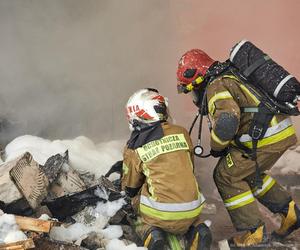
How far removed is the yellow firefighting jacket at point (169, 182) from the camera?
3.42 meters

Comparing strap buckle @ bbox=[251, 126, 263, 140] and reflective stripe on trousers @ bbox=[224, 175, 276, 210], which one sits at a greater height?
strap buckle @ bbox=[251, 126, 263, 140]

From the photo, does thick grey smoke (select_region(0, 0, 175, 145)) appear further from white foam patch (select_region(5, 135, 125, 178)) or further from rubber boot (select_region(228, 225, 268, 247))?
rubber boot (select_region(228, 225, 268, 247))

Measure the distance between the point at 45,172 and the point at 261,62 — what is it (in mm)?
1987

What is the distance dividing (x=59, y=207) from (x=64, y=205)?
41 mm

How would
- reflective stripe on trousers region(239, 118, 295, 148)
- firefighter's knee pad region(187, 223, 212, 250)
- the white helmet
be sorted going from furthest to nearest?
reflective stripe on trousers region(239, 118, 295, 148)
the white helmet
firefighter's knee pad region(187, 223, 212, 250)

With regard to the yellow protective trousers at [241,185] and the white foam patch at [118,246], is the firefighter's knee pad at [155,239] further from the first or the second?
the yellow protective trousers at [241,185]

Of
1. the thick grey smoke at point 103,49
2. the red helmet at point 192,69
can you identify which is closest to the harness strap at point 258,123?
the red helmet at point 192,69

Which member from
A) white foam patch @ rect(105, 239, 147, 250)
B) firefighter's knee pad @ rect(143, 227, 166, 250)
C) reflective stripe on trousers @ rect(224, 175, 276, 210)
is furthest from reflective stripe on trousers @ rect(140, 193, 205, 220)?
reflective stripe on trousers @ rect(224, 175, 276, 210)

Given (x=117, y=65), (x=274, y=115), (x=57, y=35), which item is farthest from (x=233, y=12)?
(x=274, y=115)

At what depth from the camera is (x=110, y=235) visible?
12.2ft

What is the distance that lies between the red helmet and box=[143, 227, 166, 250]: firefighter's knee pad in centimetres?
120

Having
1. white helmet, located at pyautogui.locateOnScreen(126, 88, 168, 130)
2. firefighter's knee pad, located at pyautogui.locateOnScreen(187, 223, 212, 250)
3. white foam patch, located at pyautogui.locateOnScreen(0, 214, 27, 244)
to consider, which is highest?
white helmet, located at pyautogui.locateOnScreen(126, 88, 168, 130)

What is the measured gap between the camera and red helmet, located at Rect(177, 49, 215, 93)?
3.99 meters

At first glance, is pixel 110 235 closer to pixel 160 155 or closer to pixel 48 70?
pixel 160 155
